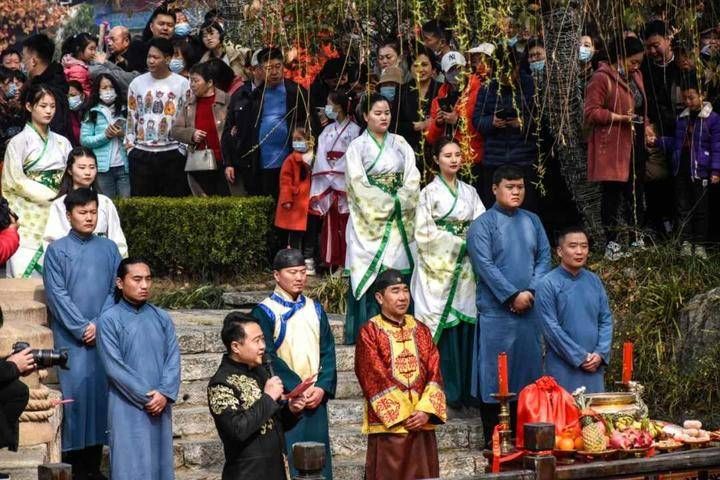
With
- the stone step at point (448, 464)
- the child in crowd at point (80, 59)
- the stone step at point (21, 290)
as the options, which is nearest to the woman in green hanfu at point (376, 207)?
the stone step at point (448, 464)

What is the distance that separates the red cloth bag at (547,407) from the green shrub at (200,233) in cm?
506

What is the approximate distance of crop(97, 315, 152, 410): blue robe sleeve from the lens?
9.83m

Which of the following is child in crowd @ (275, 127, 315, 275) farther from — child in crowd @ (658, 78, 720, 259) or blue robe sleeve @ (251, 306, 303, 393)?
blue robe sleeve @ (251, 306, 303, 393)

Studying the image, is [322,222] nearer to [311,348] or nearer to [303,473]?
[311,348]

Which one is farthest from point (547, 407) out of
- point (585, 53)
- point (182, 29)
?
point (182, 29)

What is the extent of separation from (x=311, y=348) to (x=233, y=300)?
10.5 feet

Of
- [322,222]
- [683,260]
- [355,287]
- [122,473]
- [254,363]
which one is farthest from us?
[322,222]

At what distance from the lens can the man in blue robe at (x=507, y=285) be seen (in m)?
11.3

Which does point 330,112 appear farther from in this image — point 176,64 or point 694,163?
point 694,163

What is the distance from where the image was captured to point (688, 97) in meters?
13.0

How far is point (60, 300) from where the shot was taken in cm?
1064

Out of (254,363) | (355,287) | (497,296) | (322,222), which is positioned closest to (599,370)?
(497,296)

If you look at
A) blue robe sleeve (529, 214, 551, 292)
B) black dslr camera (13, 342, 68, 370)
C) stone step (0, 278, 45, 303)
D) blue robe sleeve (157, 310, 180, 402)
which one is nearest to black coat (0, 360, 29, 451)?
black dslr camera (13, 342, 68, 370)

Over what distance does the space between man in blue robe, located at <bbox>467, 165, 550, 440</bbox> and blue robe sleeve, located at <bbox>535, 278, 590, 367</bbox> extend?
255 mm
